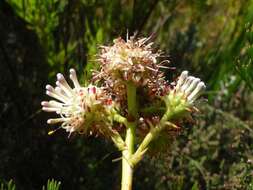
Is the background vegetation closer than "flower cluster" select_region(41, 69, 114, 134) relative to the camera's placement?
No

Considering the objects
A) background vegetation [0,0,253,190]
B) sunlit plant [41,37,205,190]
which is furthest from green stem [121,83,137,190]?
background vegetation [0,0,253,190]

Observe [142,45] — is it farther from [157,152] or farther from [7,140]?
[7,140]

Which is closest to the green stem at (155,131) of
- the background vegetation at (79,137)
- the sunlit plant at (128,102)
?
the sunlit plant at (128,102)

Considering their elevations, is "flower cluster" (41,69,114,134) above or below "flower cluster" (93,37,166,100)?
below

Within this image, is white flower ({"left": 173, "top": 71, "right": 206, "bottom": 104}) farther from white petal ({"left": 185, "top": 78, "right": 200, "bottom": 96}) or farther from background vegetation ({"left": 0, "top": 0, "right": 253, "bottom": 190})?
background vegetation ({"left": 0, "top": 0, "right": 253, "bottom": 190})

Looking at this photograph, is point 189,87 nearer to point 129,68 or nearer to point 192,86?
point 192,86

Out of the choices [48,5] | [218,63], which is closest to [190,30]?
[218,63]

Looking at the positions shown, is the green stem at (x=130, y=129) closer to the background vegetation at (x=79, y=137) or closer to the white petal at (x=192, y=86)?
the white petal at (x=192, y=86)
